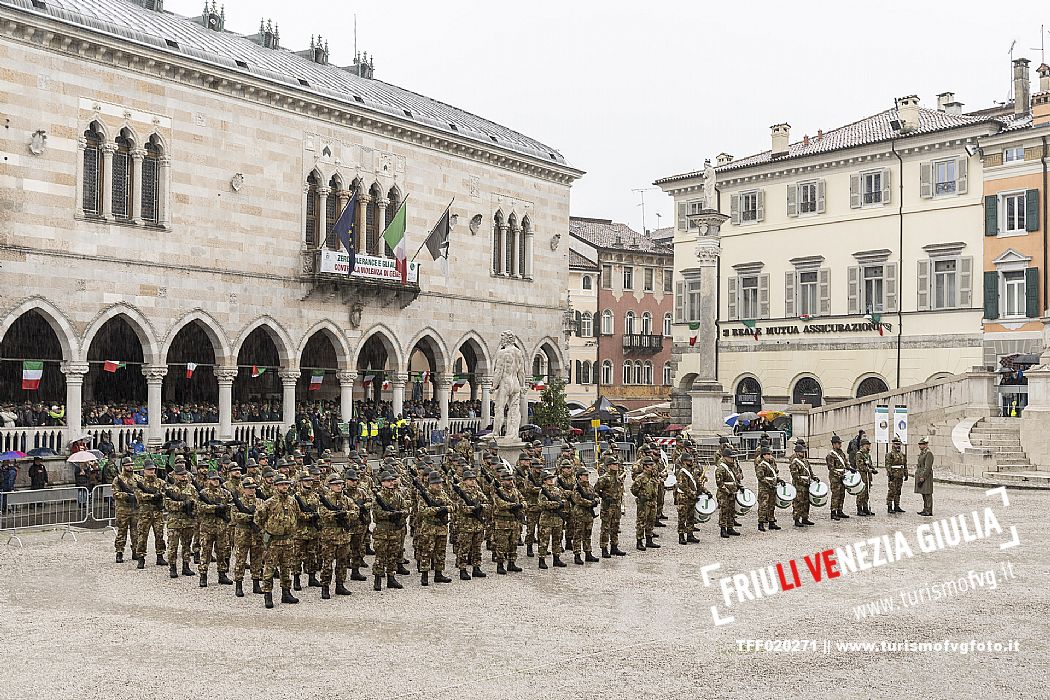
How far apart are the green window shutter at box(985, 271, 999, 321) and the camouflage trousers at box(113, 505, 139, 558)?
31.0 metres

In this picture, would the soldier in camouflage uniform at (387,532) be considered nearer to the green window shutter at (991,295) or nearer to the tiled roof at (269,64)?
the tiled roof at (269,64)

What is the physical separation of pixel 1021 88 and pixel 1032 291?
806cm

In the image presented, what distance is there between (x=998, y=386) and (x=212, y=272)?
71.8 feet

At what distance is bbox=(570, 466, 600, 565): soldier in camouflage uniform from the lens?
17.4 metres

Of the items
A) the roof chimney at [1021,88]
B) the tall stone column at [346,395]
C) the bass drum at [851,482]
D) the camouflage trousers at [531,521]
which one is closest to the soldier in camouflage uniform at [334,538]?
the camouflage trousers at [531,521]

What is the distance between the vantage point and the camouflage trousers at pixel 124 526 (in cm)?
1727

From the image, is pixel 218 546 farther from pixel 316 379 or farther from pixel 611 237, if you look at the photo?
pixel 611 237

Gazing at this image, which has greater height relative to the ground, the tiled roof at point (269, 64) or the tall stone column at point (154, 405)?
the tiled roof at point (269, 64)

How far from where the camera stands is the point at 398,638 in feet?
40.5

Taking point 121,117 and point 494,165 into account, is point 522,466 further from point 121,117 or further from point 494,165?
point 494,165

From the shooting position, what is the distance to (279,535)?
14.2 metres

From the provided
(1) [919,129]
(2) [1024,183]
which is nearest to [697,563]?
(2) [1024,183]

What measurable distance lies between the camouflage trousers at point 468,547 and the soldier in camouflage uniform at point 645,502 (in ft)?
10.3

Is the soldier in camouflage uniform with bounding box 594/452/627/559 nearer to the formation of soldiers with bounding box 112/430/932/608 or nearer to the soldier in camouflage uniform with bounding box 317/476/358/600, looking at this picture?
the formation of soldiers with bounding box 112/430/932/608
